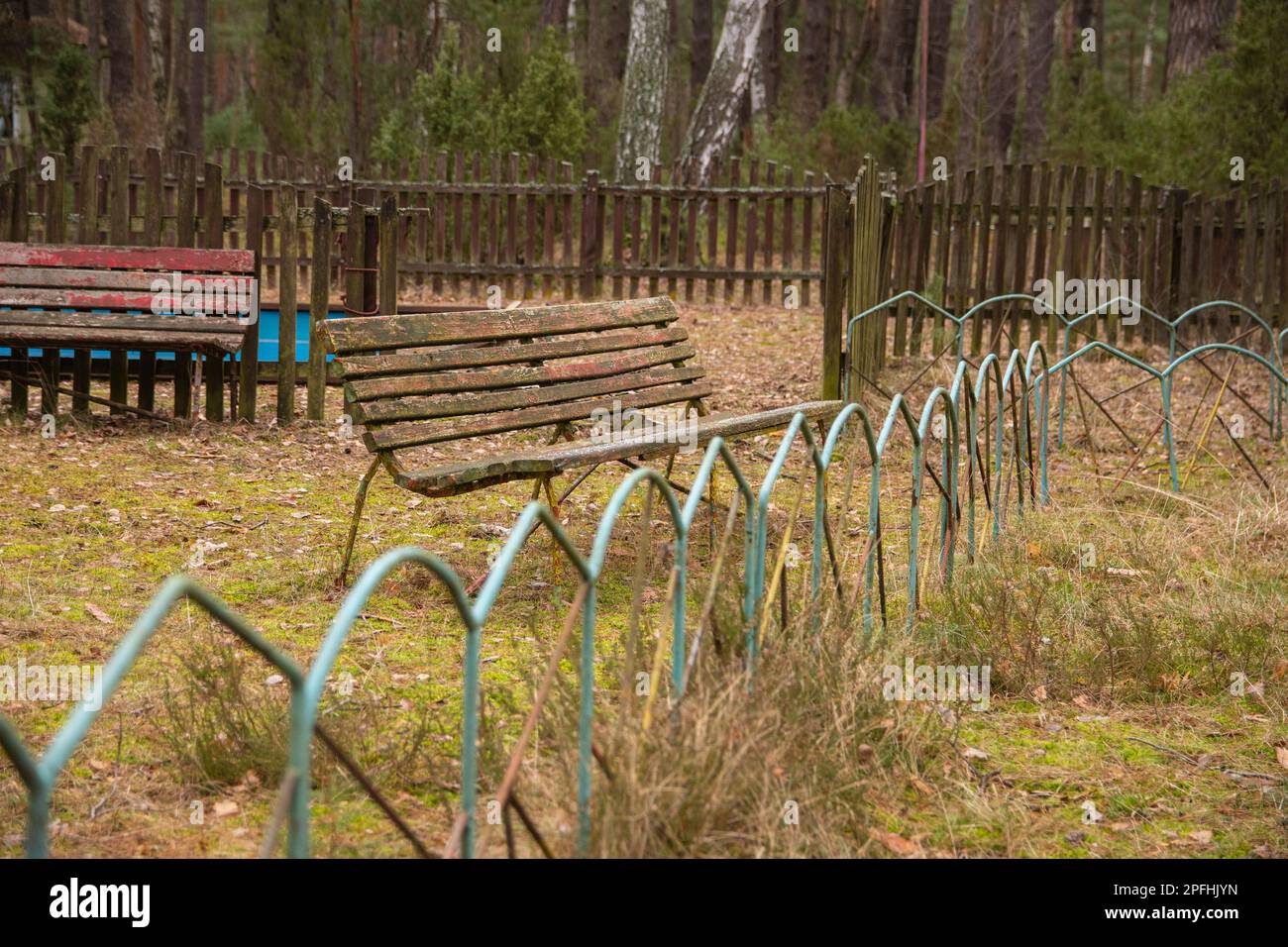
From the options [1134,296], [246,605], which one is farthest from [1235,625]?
[1134,296]

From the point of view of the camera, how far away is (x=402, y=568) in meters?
5.59

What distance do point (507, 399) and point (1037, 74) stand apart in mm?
22070

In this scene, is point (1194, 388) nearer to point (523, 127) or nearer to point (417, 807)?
point (417, 807)

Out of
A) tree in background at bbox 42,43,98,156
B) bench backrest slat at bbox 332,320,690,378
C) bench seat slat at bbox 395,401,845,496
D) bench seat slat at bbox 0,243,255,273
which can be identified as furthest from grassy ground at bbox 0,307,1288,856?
tree in background at bbox 42,43,98,156

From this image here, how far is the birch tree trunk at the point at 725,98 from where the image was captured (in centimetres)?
1761

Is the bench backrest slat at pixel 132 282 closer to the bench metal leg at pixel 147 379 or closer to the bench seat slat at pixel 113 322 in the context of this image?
the bench seat slat at pixel 113 322

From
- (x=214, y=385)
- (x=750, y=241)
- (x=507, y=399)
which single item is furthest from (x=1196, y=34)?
(x=507, y=399)

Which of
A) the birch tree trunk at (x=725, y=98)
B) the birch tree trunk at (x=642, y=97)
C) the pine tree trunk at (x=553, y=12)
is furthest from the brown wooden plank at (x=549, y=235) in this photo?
the pine tree trunk at (x=553, y=12)

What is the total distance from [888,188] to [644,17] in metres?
5.63

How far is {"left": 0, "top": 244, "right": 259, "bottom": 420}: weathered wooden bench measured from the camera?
326 inches

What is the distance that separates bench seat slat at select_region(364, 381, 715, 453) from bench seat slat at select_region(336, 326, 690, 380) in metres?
0.23

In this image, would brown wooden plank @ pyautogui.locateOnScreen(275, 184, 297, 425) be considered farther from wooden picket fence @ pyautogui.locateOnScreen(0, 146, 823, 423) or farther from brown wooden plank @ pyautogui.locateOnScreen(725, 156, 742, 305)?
brown wooden plank @ pyautogui.locateOnScreen(725, 156, 742, 305)

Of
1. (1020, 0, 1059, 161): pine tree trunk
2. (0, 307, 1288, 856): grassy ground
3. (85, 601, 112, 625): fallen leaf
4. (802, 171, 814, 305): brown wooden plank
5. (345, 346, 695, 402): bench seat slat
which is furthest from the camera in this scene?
(1020, 0, 1059, 161): pine tree trunk

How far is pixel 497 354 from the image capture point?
236 inches
